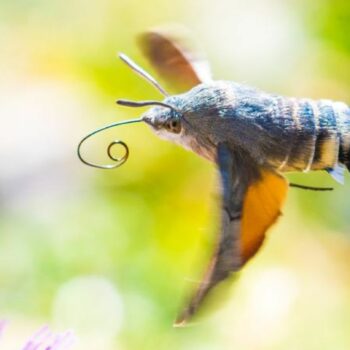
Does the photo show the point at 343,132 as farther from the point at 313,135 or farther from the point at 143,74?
the point at 143,74

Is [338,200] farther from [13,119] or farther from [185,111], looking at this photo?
[185,111]

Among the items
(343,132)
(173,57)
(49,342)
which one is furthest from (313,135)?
(49,342)

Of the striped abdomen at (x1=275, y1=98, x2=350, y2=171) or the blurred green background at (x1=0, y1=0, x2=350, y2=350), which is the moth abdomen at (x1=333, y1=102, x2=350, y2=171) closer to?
the striped abdomen at (x1=275, y1=98, x2=350, y2=171)

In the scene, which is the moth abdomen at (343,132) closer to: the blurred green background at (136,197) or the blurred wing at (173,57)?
the blurred wing at (173,57)

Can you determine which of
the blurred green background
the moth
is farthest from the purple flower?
the blurred green background

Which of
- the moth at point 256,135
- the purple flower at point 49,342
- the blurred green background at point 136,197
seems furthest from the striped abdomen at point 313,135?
the blurred green background at point 136,197
